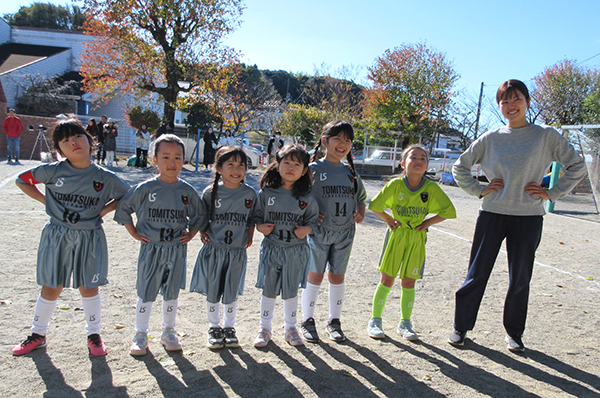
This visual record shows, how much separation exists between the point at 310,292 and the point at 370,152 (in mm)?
22323

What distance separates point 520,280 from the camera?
11.4 feet

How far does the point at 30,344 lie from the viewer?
2.92 meters

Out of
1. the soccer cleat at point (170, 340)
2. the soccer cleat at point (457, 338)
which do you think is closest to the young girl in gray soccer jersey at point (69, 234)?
the soccer cleat at point (170, 340)

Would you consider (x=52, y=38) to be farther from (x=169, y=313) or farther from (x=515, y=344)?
(x=515, y=344)

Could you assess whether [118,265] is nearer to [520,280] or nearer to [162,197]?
[162,197]

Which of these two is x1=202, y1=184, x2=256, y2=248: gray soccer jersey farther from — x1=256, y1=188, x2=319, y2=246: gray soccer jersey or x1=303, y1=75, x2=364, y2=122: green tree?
x1=303, y1=75, x2=364, y2=122: green tree

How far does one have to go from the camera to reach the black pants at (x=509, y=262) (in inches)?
135

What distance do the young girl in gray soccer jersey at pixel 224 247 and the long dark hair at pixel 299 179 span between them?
0.24 m

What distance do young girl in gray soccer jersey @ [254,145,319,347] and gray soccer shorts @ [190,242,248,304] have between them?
222mm

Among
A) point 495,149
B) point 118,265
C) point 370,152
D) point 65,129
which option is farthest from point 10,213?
point 370,152

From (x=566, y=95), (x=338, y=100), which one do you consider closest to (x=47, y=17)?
(x=338, y=100)

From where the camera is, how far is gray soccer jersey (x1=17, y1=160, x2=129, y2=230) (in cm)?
299

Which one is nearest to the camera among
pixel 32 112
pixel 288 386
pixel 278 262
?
pixel 288 386

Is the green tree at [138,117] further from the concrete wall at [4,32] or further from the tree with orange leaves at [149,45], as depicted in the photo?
the concrete wall at [4,32]
